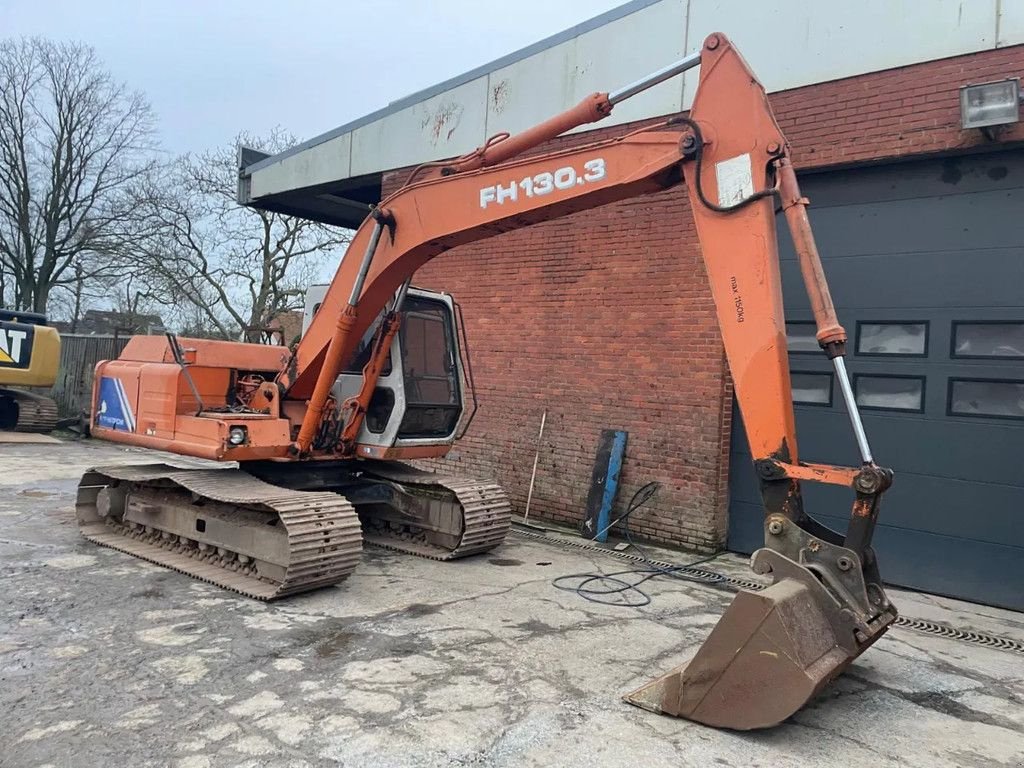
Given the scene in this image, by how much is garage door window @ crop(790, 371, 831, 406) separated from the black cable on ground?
69.0 inches

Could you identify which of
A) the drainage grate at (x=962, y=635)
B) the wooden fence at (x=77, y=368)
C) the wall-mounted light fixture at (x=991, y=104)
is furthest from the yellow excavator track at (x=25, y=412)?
the wall-mounted light fixture at (x=991, y=104)

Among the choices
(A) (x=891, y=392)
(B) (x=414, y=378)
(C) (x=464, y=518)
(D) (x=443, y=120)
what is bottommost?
(C) (x=464, y=518)

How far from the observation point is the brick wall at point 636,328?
6.66m

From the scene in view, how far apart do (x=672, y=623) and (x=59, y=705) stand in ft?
12.0

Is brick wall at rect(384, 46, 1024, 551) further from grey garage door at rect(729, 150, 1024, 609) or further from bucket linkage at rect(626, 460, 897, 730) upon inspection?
bucket linkage at rect(626, 460, 897, 730)

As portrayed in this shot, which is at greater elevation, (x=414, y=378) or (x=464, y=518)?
(x=414, y=378)

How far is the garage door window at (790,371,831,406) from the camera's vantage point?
719cm

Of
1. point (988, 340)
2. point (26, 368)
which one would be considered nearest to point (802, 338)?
point (988, 340)

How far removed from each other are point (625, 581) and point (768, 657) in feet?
9.78

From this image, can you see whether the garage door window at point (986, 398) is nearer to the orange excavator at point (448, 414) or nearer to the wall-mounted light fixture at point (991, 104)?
the orange excavator at point (448, 414)

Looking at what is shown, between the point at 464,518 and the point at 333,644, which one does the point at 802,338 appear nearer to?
the point at 464,518

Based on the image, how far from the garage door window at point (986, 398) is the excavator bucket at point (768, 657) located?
11.2 ft

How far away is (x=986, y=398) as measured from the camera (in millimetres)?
6281

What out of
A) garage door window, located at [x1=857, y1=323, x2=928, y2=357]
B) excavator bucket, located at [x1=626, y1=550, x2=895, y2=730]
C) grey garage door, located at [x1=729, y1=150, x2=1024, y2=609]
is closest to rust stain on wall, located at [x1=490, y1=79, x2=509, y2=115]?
grey garage door, located at [x1=729, y1=150, x2=1024, y2=609]
